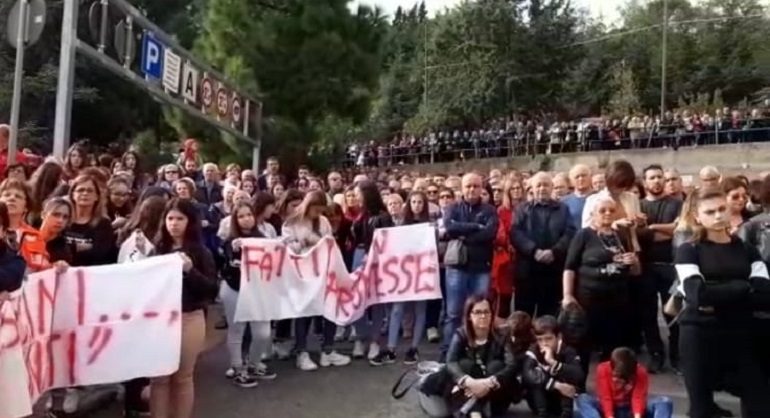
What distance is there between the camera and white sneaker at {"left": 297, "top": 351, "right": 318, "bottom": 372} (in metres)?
7.92

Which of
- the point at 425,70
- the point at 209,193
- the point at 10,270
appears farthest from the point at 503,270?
the point at 425,70

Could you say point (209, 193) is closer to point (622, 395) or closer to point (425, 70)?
point (622, 395)

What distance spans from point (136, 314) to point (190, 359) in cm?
48

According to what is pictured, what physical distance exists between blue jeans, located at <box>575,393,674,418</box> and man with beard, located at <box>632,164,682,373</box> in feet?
5.35

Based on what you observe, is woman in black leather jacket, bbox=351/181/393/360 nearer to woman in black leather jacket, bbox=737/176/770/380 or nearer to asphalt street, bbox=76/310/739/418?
asphalt street, bbox=76/310/739/418

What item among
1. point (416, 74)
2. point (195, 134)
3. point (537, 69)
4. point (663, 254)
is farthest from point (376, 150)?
point (663, 254)

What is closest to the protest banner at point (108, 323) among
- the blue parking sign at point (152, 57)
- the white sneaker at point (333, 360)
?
the white sneaker at point (333, 360)

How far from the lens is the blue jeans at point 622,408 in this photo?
613 cm

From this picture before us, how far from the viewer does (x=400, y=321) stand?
8617 millimetres

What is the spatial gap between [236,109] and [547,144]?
24.3 m

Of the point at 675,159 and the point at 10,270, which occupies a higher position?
the point at 675,159

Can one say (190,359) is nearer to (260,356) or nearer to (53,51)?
(260,356)

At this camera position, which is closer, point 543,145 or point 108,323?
point 108,323

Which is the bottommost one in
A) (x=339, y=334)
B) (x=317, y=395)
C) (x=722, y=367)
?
(x=317, y=395)
